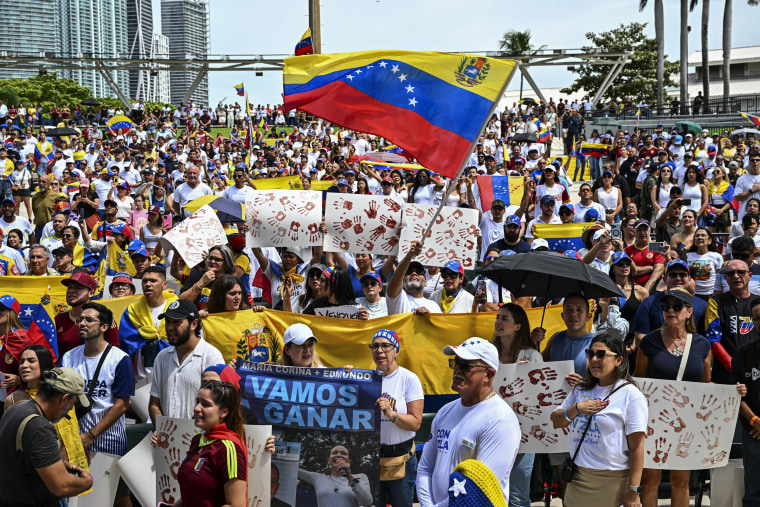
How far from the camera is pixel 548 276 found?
7.13m

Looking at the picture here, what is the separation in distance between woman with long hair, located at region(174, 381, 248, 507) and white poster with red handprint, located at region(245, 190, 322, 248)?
15.5 ft

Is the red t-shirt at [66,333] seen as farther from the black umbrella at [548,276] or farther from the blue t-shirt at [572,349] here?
the blue t-shirt at [572,349]

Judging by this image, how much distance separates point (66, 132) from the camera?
98.5 ft

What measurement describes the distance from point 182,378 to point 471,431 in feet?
8.35

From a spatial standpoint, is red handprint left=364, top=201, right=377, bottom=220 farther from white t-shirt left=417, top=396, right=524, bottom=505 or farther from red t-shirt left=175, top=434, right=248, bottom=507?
red t-shirt left=175, top=434, right=248, bottom=507

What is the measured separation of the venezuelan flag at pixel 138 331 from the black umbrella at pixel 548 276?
9.11 ft

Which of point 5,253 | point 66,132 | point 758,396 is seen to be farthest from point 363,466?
point 66,132

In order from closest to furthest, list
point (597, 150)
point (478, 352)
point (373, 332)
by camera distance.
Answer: point (478, 352) → point (373, 332) → point (597, 150)

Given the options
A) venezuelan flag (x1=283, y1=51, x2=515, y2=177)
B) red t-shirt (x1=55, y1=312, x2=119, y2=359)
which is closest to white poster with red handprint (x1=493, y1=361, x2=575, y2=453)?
venezuelan flag (x1=283, y1=51, x2=515, y2=177)

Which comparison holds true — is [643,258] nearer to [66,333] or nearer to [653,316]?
[653,316]

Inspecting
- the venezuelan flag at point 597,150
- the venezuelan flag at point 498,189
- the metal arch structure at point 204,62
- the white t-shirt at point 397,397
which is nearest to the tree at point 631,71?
the metal arch structure at point 204,62

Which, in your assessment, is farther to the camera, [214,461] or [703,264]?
[703,264]

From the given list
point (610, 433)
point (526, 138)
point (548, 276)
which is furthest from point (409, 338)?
point (526, 138)

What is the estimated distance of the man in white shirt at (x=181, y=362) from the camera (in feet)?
19.6
